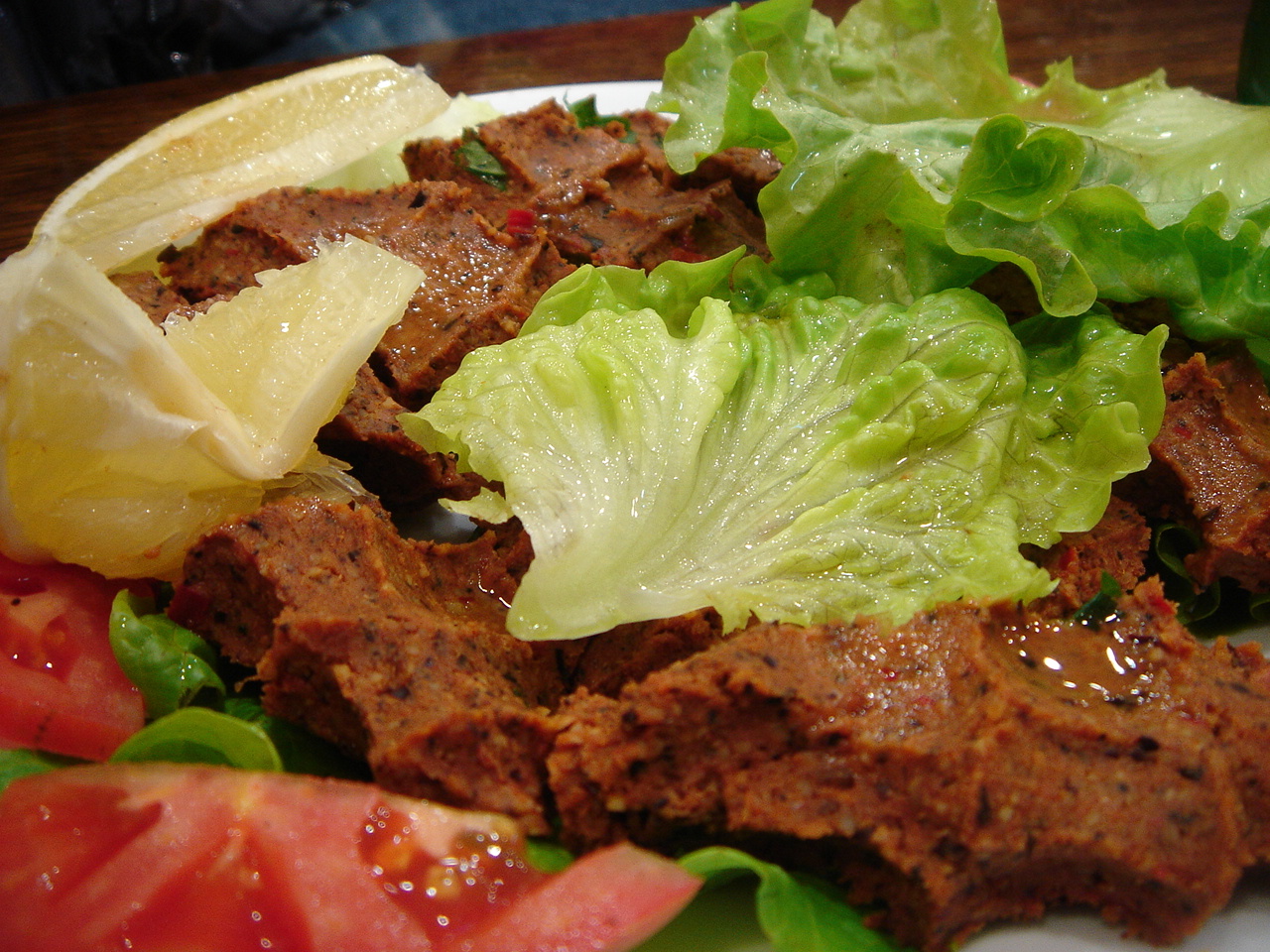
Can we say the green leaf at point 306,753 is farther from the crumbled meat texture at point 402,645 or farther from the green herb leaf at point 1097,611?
the green herb leaf at point 1097,611

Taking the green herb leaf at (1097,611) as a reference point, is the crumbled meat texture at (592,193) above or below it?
above

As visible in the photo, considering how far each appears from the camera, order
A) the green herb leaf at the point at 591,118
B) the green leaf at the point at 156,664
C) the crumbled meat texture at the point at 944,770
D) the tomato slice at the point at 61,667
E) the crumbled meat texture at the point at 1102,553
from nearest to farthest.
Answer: the crumbled meat texture at the point at 944,770 → the tomato slice at the point at 61,667 → the green leaf at the point at 156,664 → the crumbled meat texture at the point at 1102,553 → the green herb leaf at the point at 591,118

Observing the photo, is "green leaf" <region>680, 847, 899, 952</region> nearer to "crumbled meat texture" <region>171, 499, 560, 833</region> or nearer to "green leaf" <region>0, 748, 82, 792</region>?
"crumbled meat texture" <region>171, 499, 560, 833</region>

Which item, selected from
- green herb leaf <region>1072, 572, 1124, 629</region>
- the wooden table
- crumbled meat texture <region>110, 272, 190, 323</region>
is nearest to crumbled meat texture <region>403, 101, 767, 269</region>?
crumbled meat texture <region>110, 272, 190, 323</region>

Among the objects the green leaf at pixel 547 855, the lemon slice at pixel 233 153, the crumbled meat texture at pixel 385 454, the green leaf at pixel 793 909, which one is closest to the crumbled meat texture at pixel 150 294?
the lemon slice at pixel 233 153

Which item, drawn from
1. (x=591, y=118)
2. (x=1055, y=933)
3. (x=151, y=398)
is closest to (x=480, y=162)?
(x=591, y=118)

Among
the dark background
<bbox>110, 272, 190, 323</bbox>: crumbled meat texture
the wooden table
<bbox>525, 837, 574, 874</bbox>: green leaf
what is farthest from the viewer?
the dark background
